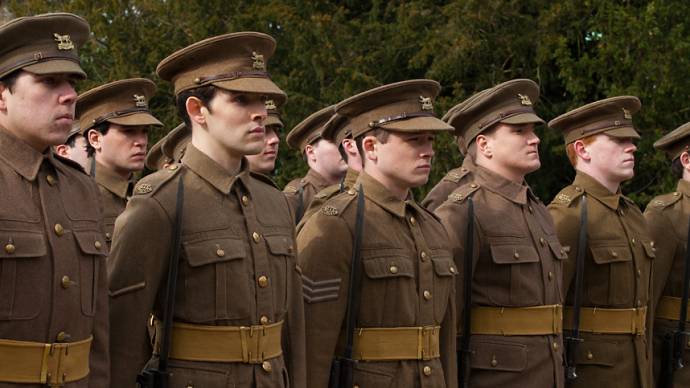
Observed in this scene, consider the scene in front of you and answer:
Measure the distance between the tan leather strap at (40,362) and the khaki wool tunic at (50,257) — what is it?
0.03 metres

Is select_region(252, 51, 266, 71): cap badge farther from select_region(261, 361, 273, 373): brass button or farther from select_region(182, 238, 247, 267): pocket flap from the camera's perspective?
select_region(261, 361, 273, 373): brass button

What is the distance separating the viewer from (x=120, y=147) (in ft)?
27.0

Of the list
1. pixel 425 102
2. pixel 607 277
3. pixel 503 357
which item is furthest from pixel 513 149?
pixel 503 357

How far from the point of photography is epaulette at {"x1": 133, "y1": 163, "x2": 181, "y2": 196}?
5.16 metres

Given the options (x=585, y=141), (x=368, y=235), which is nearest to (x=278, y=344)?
(x=368, y=235)

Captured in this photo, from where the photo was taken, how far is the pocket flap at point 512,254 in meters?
6.97

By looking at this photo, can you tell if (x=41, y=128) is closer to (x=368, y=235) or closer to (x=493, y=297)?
(x=368, y=235)

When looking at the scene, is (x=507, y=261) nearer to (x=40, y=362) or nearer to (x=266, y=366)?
(x=266, y=366)

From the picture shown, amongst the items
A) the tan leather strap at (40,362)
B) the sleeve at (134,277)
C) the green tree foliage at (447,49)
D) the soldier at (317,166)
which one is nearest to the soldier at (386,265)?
the sleeve at (134,277)

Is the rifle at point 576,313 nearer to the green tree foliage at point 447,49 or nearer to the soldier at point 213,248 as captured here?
the soldier at point 213,248

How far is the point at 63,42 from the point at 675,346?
526cm

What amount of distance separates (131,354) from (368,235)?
1.50 metres

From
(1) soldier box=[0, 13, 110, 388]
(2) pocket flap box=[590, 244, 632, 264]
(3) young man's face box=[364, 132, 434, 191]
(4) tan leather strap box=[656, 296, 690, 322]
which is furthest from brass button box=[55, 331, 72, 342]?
(4) tan leather strap box=[656, 296, 690, 322]

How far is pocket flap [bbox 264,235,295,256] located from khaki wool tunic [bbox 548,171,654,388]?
280 cm
